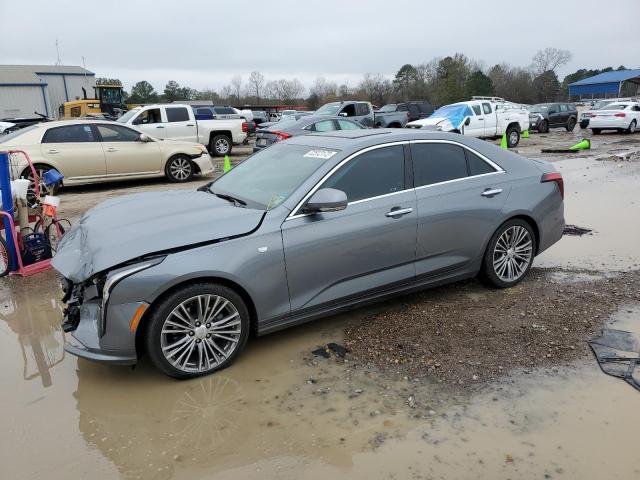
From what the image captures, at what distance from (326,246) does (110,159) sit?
29.8 feet

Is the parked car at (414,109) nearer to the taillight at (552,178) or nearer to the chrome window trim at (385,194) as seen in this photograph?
the taillight at (552,178)

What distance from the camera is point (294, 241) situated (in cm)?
377

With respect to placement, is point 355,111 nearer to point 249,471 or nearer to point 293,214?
point 293,214

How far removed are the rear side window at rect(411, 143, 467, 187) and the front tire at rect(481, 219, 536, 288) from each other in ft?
2.42

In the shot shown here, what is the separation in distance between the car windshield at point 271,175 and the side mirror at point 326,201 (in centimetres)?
26

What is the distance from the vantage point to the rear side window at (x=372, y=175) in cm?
414

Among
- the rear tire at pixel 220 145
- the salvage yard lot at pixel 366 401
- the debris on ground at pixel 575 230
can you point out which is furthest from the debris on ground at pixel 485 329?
the rear tire at pixel 220 145

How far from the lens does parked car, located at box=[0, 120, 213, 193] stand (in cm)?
1068

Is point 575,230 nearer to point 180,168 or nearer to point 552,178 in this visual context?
point 552,178

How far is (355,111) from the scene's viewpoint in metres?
20.6

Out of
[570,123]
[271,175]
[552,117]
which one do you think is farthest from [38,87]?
[271,175]

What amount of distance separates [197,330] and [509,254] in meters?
3.15

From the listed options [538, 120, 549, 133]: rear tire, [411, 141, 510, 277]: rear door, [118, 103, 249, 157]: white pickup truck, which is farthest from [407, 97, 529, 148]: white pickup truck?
[411, 141, 510, 277]: rear door

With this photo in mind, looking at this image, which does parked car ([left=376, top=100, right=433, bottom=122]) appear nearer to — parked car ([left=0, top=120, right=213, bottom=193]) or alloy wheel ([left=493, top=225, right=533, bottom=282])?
parked car ([left=0, top=120, right=213, bottom=193])
